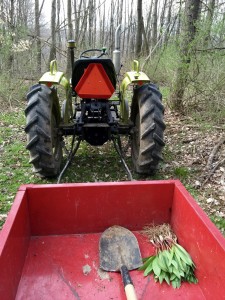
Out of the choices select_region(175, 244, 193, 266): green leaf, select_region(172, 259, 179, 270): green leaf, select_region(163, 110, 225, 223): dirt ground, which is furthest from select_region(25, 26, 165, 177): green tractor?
select_region(172, 259, 179, 270): green leaf

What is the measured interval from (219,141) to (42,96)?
8.52ft

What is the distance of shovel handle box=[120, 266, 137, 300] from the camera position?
1.80 m

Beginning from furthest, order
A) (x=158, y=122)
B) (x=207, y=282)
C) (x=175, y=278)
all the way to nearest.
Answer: (x=158, y=122) < (x=175, y=278) < (x=207, y=282)

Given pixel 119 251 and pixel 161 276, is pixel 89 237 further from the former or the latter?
pixel 161 276

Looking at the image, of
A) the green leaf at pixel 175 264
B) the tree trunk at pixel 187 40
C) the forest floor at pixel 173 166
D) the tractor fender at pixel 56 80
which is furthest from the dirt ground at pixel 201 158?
the tractor fender at pixel 56 80

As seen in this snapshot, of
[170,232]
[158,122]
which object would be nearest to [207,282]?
[170,232]

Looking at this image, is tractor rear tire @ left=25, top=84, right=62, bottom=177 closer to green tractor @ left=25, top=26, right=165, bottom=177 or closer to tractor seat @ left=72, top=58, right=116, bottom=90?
green tractor @ left=25, top=26, right=165, bottom=177

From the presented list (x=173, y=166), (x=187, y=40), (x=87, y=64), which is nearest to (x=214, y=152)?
(x=173, y=166)

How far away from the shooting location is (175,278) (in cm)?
217

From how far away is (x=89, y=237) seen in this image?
2559 mm

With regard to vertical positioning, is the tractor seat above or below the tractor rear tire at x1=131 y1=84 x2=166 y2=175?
above

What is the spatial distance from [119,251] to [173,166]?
1.99 metres

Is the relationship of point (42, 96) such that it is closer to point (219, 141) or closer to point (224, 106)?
point (219, 141)

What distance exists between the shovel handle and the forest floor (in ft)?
4.11
